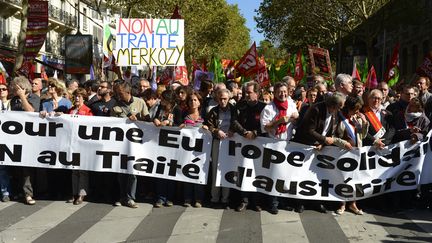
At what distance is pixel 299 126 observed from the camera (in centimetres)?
690

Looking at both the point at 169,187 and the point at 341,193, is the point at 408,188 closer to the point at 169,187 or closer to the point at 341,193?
the point at 341,193

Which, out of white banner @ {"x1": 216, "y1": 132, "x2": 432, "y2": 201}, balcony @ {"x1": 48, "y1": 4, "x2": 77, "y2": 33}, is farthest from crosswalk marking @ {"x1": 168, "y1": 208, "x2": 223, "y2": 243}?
balcony @ {"x1": 48, "y1": 4, "x2": 77, "y2": 33}

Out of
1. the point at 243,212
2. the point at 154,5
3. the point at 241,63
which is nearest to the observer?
the point at 243,212

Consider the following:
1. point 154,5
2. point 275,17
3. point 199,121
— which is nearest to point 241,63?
point 199,121

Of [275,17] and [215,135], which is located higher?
[275,17]

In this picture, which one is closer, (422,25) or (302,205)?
(302,205)

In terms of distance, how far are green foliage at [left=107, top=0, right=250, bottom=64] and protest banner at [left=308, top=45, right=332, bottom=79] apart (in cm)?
463

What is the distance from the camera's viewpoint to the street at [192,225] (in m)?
5.73

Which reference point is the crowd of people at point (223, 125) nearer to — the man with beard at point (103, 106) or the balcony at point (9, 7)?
the man with beard at point (103, 106)

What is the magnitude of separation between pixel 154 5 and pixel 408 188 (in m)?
27.8

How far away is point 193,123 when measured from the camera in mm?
7133

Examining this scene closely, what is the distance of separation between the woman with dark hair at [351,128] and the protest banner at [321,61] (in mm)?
8215

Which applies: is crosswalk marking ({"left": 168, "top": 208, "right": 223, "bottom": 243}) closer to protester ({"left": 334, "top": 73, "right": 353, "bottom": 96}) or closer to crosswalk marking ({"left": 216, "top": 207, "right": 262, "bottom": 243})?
crosswalk marking ({"left": 216, "top": 207, "right": 262, "bottom": 243})

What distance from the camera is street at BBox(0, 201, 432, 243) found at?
5.73 metres
